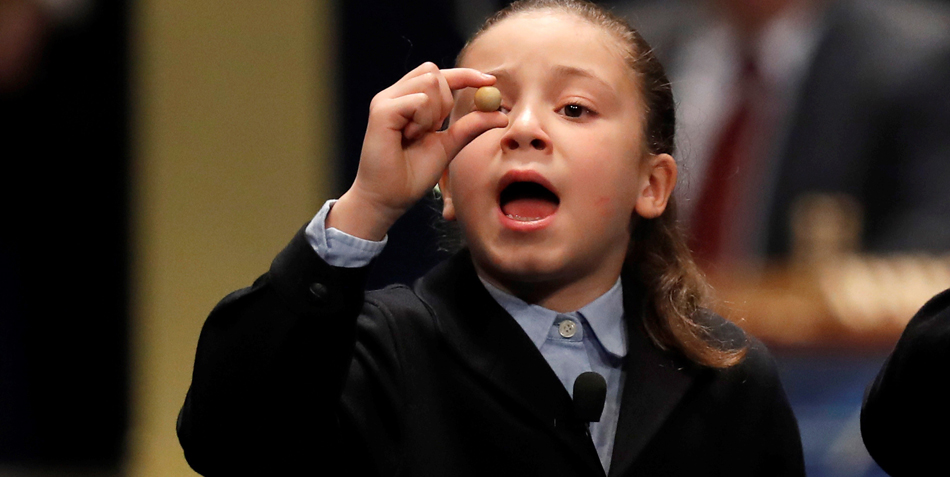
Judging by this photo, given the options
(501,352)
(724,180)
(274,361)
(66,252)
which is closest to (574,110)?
(501,352)

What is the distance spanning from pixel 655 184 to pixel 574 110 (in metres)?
0.15

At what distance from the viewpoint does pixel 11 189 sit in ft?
7.48

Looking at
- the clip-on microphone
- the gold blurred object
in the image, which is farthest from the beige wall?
the clip-on microphone

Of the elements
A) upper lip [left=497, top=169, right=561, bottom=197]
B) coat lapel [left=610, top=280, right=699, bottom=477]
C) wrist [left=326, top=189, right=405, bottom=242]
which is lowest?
coat lapel [left=610, top=280, right=699, bottom=477]

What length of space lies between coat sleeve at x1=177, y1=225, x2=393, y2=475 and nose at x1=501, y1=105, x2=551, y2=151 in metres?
0.22

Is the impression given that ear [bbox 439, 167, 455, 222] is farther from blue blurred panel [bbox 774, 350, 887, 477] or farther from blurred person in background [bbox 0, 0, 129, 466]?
blurred person in background [bbox 0, 0, 129, 466]

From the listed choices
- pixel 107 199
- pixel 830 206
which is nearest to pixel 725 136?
pixel 830 206

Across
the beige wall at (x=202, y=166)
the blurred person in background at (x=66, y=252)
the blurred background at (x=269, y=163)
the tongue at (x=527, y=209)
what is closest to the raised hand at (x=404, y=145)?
the tongue at (x=527, y=209)

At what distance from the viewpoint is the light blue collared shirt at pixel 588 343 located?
1.01 meters

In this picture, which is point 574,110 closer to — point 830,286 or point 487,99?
point 487,99

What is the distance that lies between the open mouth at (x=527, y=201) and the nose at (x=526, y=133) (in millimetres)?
39

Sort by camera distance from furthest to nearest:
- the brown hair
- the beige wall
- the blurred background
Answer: the beige wall < the blurred background < the brown hair

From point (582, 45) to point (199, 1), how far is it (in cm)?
142

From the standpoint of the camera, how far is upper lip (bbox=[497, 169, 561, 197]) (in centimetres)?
100
